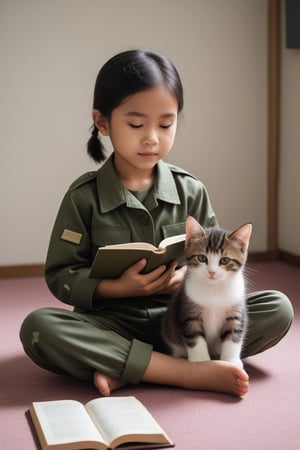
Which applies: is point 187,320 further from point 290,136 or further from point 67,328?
point 290,136

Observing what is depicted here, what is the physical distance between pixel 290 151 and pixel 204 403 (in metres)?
1.81

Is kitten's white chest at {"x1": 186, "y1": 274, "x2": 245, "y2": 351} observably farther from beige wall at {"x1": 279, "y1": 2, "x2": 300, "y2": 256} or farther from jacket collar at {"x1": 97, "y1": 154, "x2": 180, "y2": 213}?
beige wall at {"x1": 279, "y1": 2, "x2": 300, "y2": 256}

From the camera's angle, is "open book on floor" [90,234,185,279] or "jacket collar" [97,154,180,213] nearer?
"open book on floor" [90,234,185,279]

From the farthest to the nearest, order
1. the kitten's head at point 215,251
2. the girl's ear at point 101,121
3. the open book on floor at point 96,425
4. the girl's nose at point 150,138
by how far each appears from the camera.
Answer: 1. the girl's ear at point 101,121
2. the girl's nose at point 150,138
3. the kitten's head at point 215,251
4. the open book on floor at point 96,425

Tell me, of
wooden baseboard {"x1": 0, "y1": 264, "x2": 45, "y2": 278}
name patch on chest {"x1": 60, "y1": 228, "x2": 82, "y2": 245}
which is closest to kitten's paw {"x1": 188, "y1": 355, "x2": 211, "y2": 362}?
name patch on chest {"x1": 60, "y1": 228, "x2": 82, "y2": 245}

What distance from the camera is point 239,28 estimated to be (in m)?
3.11

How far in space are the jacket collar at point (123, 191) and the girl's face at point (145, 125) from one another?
0.08 meters

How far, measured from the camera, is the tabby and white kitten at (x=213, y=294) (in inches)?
61.1

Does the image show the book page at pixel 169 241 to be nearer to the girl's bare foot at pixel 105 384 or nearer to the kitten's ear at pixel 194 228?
the kitten's ear at pixel 194 228

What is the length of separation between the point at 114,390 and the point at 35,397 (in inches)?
6.7

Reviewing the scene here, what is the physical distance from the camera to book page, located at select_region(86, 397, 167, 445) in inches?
51.2

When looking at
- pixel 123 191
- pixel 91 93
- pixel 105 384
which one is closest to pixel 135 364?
pixel 105 384

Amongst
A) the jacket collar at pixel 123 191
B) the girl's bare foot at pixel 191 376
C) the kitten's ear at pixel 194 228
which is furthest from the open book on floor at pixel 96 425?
the jacket collar at pixel 123 191

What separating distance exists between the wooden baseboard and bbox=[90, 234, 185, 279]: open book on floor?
1.35 meters
